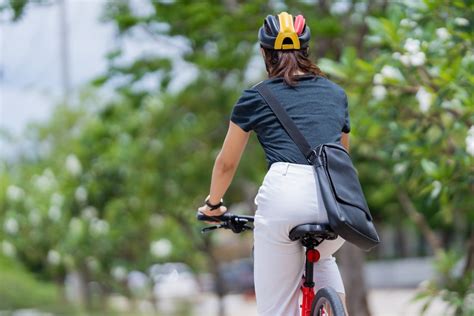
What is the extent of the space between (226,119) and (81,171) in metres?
6.42

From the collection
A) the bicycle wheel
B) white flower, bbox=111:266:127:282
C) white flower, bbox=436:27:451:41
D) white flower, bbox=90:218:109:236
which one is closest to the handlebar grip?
the bicycle wheel

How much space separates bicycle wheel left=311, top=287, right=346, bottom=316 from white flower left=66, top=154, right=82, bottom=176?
582 inches

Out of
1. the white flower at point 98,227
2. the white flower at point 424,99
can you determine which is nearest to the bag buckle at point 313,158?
the white flower at point 424,99

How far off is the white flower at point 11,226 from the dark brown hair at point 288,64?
22296 mm

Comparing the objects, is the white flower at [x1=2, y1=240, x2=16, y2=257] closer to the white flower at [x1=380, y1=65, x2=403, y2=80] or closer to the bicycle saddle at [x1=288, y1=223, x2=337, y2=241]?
the white flower at [x1=380, y1=65, x2=403, y2=80]

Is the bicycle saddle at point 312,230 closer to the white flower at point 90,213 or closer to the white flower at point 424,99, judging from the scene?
the white flower at point 424,99

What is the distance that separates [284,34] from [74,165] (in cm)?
1505

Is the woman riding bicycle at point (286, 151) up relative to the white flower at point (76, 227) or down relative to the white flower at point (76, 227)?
up

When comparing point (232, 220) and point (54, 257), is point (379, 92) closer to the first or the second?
point (232, 220)

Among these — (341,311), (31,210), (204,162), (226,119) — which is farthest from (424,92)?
(31,210)

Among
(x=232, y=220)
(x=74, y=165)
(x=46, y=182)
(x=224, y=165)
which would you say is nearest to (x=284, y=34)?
(x=224, y=165)

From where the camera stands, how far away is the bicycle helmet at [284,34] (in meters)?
3.59

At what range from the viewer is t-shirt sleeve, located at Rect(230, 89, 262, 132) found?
142 inches

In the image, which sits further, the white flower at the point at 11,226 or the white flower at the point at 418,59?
the white flower at the point at 11,226
